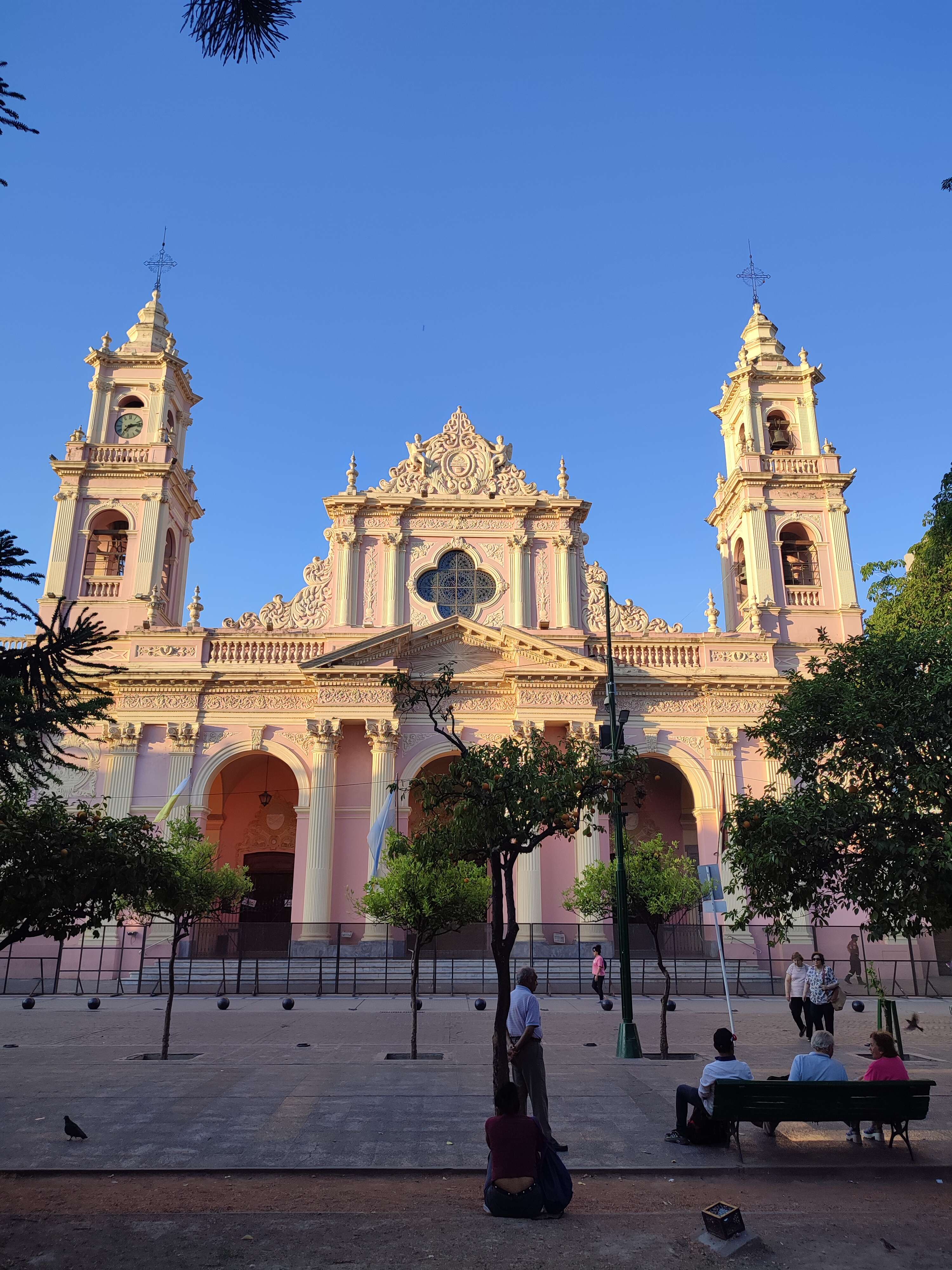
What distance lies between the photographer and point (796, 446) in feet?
131

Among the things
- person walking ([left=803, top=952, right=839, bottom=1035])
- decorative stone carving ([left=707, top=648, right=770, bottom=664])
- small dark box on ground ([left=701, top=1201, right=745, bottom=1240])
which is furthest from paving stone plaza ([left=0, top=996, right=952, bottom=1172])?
decorative stone carving ([left=707, top=648, right=770, bottom=664])

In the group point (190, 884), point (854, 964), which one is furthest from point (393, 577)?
point (854, 964)

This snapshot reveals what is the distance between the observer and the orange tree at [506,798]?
410 inches

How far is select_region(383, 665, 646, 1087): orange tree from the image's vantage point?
410 inches

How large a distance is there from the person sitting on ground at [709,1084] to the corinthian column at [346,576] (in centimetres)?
2671

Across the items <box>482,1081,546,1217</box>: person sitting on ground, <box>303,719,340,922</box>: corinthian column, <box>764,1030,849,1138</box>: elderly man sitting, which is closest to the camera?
<box>482,1081,546,1217</box>: person sitting on ground

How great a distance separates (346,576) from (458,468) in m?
6.44

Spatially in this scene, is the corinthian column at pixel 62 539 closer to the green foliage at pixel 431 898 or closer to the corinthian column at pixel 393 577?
the corinthian column at pixel 393 577

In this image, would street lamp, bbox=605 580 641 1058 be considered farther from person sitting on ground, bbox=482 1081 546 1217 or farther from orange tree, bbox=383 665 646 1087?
person sitting on ground, bbox=482 1081 546 1217

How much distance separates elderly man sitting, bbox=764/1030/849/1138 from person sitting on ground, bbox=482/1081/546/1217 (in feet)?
10.2

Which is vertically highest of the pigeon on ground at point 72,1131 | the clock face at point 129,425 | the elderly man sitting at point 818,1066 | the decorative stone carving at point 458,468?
the clock face at point 129,425

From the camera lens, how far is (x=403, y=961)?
92.8ft

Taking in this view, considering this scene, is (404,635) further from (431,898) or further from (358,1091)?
(358,1091)

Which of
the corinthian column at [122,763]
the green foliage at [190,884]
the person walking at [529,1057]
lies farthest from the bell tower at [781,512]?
the person walking at [529,1057]
